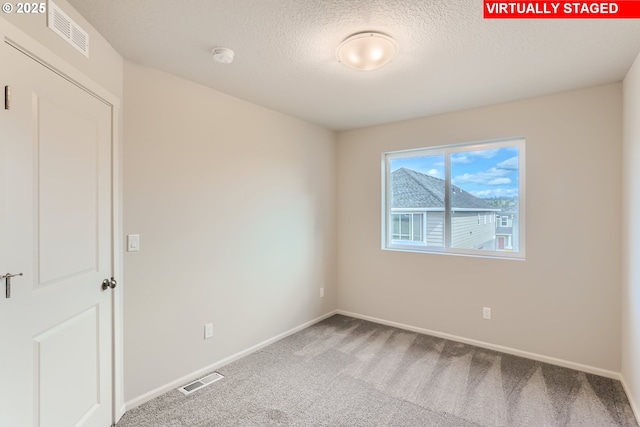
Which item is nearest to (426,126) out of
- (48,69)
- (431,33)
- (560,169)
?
(560,169)

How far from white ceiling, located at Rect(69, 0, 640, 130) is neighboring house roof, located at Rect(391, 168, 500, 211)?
99 cm

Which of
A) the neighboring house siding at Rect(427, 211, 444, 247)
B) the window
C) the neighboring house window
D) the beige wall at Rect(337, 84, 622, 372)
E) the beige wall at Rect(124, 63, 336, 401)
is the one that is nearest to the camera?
the beige wall at Rect(124, 63, 336, 401)

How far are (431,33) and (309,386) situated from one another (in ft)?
8.66

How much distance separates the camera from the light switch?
2.16 m

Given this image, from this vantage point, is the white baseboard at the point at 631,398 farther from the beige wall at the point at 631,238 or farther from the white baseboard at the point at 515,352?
the white baseboard at the point at 515,352

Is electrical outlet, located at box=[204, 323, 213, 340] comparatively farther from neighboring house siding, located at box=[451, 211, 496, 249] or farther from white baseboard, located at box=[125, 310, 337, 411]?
neighboring house siding, located at box=[451, 211, 496, 249]

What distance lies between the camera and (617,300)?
254cm

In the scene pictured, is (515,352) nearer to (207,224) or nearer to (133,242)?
(207,224)

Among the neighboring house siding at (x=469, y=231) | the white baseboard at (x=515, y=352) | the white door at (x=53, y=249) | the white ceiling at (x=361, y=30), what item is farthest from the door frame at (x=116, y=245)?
→ the neighboring house siding at (x=469, y=231)

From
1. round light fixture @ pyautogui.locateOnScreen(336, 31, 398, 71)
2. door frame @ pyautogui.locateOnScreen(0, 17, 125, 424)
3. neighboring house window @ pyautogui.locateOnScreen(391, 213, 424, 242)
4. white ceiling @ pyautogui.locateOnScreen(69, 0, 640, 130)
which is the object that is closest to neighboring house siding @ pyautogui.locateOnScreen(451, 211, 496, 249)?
neighboring house window @ pyautogui.locateOnScreen(391, 213, 424, 242)

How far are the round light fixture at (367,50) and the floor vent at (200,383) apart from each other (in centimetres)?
264

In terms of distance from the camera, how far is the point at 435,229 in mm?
3572

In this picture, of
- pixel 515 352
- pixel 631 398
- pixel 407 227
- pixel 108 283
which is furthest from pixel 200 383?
pixel 631 398

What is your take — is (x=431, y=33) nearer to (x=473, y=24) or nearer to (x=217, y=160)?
(x=473, y=24)
